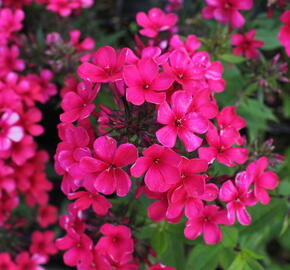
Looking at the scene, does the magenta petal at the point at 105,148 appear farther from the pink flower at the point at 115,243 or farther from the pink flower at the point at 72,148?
the pink flower at the point at 115,243

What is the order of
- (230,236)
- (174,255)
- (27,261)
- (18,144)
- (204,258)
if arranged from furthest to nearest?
(27,261), (18,144), (174,255), (204,258), (230,236)

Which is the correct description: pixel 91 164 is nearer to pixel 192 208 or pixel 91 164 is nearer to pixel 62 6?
pixel 192 208

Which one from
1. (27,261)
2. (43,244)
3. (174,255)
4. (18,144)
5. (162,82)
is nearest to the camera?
(162,82)

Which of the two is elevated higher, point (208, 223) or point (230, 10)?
point (230, 10)

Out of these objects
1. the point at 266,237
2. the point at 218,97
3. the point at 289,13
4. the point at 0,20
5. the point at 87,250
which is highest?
the point at 289,13

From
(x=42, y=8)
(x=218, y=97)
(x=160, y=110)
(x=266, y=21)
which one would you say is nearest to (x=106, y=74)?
(x=160, y=110)

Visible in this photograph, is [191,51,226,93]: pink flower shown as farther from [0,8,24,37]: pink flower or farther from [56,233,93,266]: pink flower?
Result: [0,8,24,37]: pink flower

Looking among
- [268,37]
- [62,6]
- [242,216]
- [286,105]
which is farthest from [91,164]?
[286,105]

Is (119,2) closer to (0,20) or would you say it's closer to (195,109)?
(0,20)
